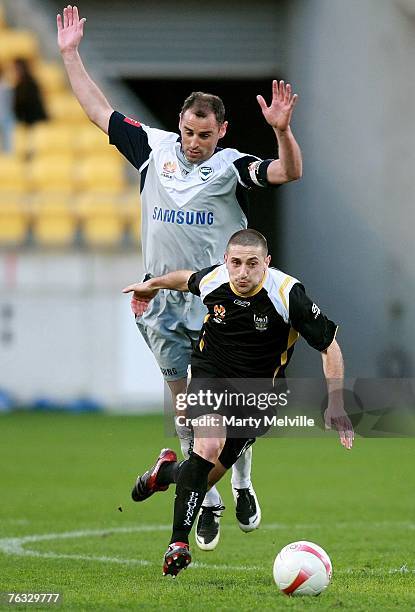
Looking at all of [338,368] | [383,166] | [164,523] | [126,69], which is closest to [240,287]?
[338,368]

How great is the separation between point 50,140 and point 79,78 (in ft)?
41.1

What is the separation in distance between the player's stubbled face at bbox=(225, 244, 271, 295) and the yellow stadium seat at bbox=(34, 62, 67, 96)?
14.7 metres

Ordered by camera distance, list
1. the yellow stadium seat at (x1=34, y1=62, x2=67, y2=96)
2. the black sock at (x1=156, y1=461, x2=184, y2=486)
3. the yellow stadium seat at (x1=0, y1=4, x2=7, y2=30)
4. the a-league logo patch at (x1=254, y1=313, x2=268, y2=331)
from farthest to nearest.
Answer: the yellow stadium seat at (x1=0, y1=4, x2=7, y2=30), the yellow stadium seat at (x1=34, y1=62, x2=67, y2=96), the black sock at (x1=156, y1=461, x2=184, y2=486), the a-league logo patch at (x1=254, y1=313, x2=268, y2=331)

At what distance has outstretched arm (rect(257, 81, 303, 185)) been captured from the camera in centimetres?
642

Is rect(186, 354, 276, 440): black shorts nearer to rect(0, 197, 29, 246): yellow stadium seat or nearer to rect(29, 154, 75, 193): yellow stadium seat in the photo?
rect(0, 197, 29, 246): yellow stadium seat

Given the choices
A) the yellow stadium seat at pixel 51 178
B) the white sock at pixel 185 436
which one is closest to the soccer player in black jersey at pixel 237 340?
the white sock at pixel 185 436


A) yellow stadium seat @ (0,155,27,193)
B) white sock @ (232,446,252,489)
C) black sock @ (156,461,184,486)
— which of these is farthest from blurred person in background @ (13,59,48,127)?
black sock @ (156,461,184,486)

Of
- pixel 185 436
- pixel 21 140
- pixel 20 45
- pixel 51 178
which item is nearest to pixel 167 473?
pixel 185 436

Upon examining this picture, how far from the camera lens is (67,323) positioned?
57.7 feet

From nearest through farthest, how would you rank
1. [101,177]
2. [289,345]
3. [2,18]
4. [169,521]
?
[289,345], [169,521], [101,177], [2,18]

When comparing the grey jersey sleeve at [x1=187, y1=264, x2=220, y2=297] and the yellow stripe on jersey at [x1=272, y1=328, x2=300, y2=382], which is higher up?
the grey jersey sleeve at [x1=187, y1=264, x2=220, y2=297]

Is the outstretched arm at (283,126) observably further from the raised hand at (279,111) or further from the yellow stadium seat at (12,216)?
the yellow stadium seat at (12,216)

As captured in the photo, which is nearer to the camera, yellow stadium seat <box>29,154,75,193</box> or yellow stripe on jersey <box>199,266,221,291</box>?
yellow stripe on jersey <box>199,266,221,291</box>

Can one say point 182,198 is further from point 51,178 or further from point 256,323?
point 51,178
